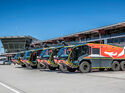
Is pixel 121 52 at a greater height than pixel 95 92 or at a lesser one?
greater

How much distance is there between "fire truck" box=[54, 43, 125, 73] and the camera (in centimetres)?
1533

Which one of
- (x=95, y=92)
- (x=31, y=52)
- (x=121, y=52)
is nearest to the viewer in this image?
(x=95, y=92)

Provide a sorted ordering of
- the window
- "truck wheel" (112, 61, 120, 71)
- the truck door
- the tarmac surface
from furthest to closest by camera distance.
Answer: "truck wheel" (112, 61, 120, 71) → the window → the truck door → the tarmac surface

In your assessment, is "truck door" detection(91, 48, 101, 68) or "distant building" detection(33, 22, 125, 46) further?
"distant building" detection(33, 22, 125, 46)

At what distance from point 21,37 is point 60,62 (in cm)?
8067

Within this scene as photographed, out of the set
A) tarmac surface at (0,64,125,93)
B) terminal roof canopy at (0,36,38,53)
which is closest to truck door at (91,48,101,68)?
tarmac surface at (0,64,125,93)

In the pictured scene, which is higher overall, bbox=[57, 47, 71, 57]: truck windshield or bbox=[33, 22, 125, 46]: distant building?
bbox=[33, 22, 125, 46]: distant building

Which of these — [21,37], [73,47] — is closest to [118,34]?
[73,47]

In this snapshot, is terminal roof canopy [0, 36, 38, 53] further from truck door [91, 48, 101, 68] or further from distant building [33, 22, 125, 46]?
truck door [91, 48, 101, 68]

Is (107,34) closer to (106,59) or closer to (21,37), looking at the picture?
(106,59)

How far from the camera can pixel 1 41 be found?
310 ft

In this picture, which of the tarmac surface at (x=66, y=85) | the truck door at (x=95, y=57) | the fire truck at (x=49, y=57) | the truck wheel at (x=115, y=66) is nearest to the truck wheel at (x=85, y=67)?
the truck door at (x=95, y=57)

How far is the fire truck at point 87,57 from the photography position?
15328 millimetres

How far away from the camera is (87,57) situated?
15.7 m
